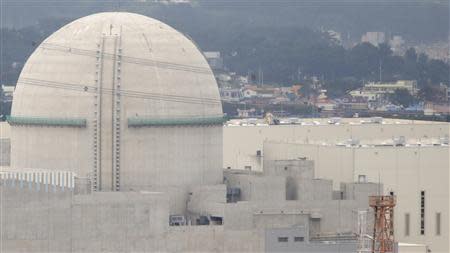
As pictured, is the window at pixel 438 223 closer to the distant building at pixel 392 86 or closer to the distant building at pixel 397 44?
the distant building at pixel 392 86

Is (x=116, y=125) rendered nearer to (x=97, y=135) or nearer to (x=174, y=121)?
(x=97, y=135)

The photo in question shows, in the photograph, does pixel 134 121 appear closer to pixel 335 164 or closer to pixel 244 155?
pixel 335 164

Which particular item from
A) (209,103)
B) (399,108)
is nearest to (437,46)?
(399,108)

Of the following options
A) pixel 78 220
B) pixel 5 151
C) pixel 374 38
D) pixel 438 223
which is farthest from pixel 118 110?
pixel 374 38

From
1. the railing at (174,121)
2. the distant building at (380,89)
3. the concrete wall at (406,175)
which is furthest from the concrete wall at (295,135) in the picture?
the distant building at (380,89)

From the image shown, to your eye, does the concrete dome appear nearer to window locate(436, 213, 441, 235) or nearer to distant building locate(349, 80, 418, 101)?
window locate(436, 213, 441, 235)
